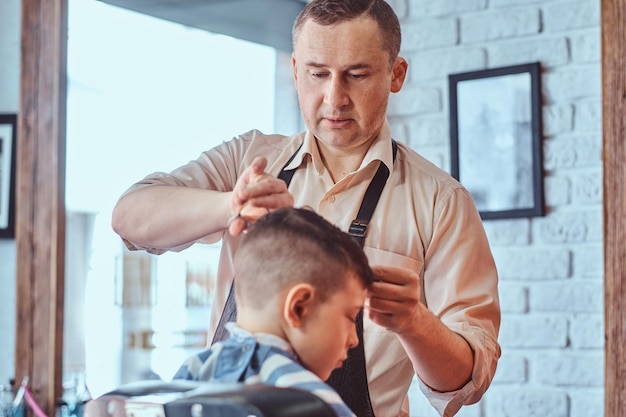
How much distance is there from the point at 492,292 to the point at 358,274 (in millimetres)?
500

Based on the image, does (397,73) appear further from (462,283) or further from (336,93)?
(462,283)

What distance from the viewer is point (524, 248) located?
2.88m

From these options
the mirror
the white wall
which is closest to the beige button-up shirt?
the mirror

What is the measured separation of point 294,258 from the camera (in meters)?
1.28

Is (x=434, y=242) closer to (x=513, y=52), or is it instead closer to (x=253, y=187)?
(x=253, y=187)

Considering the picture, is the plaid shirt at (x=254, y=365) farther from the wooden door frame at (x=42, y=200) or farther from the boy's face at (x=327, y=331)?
the wooden door frame at (x=42, y=200)

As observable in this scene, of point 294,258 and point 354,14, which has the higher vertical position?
point 354,14

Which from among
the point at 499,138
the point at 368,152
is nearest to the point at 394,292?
the point at 368,152

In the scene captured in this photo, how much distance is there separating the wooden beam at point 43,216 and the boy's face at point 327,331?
1871 millimetres

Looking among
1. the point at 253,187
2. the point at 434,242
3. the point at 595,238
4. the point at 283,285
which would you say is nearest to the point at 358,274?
the point at 283,285

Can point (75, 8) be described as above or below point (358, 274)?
above

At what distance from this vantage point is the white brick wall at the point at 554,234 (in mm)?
2756

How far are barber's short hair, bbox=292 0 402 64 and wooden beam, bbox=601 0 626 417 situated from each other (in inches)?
37.2

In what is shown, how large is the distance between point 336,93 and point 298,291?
501 millimetres
